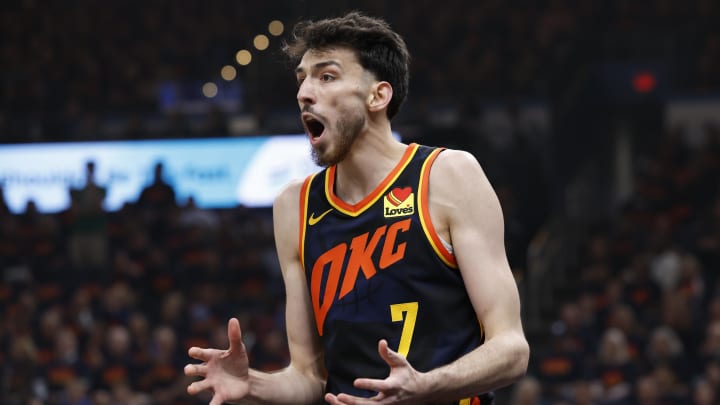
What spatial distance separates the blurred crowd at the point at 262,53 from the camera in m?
18.1

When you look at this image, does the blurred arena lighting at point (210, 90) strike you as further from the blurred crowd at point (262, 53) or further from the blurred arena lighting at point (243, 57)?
the blurred arena lighting at point (243, 57)

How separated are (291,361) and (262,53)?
15730 mm

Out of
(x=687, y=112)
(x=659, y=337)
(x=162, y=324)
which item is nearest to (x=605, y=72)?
(x=687, y=112)

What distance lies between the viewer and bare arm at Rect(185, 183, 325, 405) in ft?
11.2

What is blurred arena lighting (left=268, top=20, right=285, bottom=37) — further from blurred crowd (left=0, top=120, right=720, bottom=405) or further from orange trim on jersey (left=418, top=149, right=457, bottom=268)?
orange trim on jersey (left=418, top=149, right=457, bottom=268)

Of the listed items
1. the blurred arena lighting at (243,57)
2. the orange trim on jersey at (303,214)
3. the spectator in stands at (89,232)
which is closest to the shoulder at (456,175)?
the orange trim on jersey at (303,214)

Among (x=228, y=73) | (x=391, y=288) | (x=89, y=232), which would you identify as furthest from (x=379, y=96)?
(x=228, y=73)

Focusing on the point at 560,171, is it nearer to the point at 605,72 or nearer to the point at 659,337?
the point at 605,72

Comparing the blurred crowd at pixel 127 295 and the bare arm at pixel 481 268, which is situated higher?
the bare arm at pixel 481 268

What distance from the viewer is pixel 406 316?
356 cm

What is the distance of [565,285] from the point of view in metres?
15.4

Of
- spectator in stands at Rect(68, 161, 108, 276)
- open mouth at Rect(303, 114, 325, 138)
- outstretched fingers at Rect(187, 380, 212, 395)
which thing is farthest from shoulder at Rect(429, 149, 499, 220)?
spectator in stands at Rect(68, 161, 108, 276)

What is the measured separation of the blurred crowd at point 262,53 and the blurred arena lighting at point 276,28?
0.14 meters

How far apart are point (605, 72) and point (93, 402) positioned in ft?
33.0
